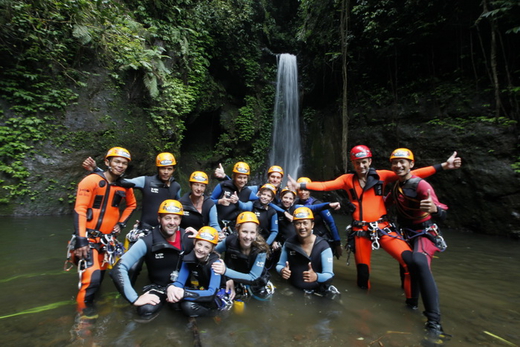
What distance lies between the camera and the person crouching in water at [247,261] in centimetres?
401

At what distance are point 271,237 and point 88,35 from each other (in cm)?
944

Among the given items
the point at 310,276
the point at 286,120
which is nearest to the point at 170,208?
the point at 310,276

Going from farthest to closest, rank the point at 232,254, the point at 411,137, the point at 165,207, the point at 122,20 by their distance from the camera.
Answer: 1. the point at 411,137
2. the point at 122,20
3. the point at 232,254
4. the point at 165,207

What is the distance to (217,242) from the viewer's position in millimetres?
3818

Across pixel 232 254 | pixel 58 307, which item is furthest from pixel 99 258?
pixel 232 254

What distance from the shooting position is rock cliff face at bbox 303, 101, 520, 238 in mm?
8805

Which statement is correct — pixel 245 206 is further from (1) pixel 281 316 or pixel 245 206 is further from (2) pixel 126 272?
(2) pixel 126 272

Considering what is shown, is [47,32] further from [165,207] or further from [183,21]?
[165,207]

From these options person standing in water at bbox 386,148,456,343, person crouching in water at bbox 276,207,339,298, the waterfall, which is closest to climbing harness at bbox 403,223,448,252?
person standing in water at bbox 386,148,456,343

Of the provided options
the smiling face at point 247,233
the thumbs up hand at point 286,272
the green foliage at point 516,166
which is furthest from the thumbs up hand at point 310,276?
the green foliage at point 516,166

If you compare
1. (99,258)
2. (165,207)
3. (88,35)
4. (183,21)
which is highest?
(183,21)

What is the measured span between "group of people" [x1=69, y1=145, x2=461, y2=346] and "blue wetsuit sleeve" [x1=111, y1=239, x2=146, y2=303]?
0.04 feet

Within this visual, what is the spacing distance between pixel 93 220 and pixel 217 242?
191 cm

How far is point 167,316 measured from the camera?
341 cm
